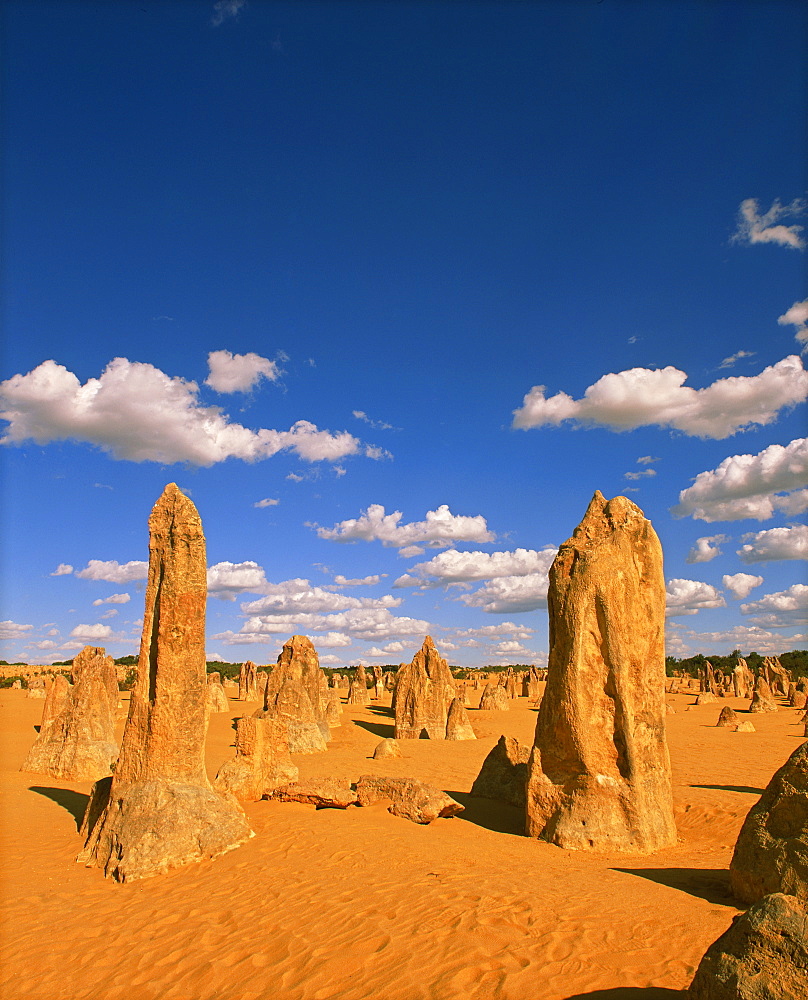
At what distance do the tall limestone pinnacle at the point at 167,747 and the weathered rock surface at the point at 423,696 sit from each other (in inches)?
616

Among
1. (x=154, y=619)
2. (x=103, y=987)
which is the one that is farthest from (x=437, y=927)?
(x=154, y=619)

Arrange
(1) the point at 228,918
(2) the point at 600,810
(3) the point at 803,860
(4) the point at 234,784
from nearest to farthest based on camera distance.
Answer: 1. (3) the point at 803,860
2. (1) the point at 228,918
3. (2) the point at 600,810
4. (4) the point at 234,784

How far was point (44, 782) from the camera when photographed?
1576cm

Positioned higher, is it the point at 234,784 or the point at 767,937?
the point at 767,937

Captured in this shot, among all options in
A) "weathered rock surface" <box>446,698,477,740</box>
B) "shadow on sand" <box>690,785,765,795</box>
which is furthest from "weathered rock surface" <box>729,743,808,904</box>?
"weathered rock surface" <box>446,698,477,740</box>

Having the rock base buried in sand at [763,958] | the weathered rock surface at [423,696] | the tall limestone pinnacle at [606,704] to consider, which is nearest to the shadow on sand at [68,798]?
the tall limestone pinnacle at [606,704]

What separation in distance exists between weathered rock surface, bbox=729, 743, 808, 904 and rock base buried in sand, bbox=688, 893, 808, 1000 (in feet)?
8.10

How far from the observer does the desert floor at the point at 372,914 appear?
513cm

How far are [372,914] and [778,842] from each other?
12.9 ft

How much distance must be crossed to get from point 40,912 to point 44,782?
370 inches

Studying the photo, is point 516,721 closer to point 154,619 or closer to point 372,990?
point 154,619

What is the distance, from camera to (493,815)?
11234mm

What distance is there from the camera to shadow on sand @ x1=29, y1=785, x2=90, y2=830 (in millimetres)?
12813

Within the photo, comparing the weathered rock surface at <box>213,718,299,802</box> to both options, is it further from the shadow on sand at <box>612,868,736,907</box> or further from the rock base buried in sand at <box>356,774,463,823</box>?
the shadow on sand at <box>612,868,736,907</box>
